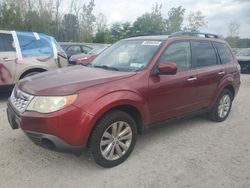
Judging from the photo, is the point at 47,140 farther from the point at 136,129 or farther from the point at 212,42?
the point at 212,42

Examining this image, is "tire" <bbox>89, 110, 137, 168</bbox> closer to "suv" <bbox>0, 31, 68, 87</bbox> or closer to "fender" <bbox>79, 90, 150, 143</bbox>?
"fender" <bbox>79, 90, 150, 143</bbox>

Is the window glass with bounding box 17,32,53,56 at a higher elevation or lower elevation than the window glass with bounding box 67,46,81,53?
higher

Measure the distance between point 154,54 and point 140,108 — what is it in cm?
88

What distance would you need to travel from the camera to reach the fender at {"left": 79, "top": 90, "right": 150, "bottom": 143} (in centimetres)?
340

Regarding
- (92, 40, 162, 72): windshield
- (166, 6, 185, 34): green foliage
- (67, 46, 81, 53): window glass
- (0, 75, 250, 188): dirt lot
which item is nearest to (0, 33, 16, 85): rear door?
(0, 75, 250, 188): dirt lot

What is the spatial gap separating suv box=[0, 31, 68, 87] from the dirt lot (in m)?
2.08

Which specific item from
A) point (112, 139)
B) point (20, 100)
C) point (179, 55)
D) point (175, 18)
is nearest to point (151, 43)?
point (179, 55)

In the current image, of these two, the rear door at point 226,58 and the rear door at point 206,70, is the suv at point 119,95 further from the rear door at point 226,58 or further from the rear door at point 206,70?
the rear door at point 226,58

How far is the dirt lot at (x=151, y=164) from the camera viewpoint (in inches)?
136

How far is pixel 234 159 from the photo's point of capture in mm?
4137

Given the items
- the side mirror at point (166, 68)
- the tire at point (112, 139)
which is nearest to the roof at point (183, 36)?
the side mirror at point (166, 68)

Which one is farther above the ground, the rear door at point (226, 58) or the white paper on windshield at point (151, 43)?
the white paper on windshield at point (151, 43)

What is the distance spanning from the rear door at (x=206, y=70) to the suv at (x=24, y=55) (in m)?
3.89

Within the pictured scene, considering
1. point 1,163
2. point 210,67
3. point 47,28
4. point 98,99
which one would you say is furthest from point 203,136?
point 47,28
